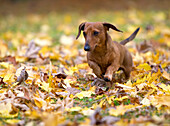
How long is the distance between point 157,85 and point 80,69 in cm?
135

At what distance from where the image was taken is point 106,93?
2936 mm

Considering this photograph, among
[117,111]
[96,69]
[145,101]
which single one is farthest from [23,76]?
[145,101]

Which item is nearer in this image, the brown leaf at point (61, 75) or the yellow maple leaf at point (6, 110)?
the yellow maple leaf at point (6, 110)

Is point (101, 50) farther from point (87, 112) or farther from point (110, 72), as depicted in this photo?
point (87, 112)

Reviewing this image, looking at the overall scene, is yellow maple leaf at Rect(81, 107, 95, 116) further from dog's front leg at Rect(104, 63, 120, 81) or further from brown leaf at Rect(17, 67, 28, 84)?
brown leaf at Rect(17, 67, 28, 84)

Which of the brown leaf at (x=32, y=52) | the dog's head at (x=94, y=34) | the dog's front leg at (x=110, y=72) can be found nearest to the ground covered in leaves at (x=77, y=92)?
the brown leaf at (x=32, y=52)

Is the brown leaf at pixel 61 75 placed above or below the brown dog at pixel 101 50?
below

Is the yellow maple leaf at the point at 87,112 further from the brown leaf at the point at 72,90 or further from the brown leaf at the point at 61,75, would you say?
the brown leaf at the point at 61,75

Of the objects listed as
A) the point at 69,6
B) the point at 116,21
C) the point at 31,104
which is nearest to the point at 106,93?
the point at 31,104

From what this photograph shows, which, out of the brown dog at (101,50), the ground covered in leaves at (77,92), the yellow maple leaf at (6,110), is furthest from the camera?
Result: the brown dog at (101,50)

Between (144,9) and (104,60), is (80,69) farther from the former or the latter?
(144,9)

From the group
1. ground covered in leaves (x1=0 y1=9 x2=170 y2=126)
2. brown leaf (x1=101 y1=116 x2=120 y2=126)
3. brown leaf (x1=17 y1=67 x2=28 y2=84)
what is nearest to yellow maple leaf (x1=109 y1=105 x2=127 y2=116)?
ground covered in leaves (x1=0 y1=9 x2=170 y2=126)

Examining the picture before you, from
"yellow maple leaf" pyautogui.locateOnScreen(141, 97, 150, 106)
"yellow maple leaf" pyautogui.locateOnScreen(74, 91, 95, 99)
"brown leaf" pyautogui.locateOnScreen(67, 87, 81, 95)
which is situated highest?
"brown leaf" pyautogui.locateOnScreen(67, 87, 81, 95)

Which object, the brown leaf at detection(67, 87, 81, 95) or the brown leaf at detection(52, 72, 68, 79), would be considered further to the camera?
the brown leaf at detection(52, 72, 68, 79)
